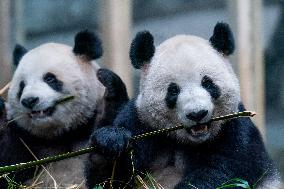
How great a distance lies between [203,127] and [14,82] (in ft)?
5.26

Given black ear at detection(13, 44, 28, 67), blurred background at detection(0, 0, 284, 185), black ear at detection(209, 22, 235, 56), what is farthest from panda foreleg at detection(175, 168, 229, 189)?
black ear at detection(13, 44, 28, 67)

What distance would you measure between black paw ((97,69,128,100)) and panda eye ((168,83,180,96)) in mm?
825

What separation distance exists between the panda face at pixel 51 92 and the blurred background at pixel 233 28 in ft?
2.10

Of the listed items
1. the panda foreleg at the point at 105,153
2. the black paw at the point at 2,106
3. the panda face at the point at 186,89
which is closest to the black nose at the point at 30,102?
the black paw at the point at 2,106

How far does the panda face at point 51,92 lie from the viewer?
506 cm

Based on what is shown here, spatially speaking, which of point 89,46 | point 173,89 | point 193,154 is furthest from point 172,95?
point 89,46

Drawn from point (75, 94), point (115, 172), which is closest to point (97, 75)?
point (75, 94)

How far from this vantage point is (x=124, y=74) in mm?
5871

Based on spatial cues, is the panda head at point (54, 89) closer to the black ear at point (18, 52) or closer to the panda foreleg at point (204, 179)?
the black ear at point (18, 52)

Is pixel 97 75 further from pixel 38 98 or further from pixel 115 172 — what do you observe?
pixel 115 172

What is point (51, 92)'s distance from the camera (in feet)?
16.6

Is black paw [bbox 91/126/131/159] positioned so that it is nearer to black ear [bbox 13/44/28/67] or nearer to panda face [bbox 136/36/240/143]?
panda face [bbox 136/36/240/143]

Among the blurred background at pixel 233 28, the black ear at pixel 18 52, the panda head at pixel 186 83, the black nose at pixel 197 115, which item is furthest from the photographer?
the blurred background at pixel 233 28

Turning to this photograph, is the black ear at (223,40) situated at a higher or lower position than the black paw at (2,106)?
higher
